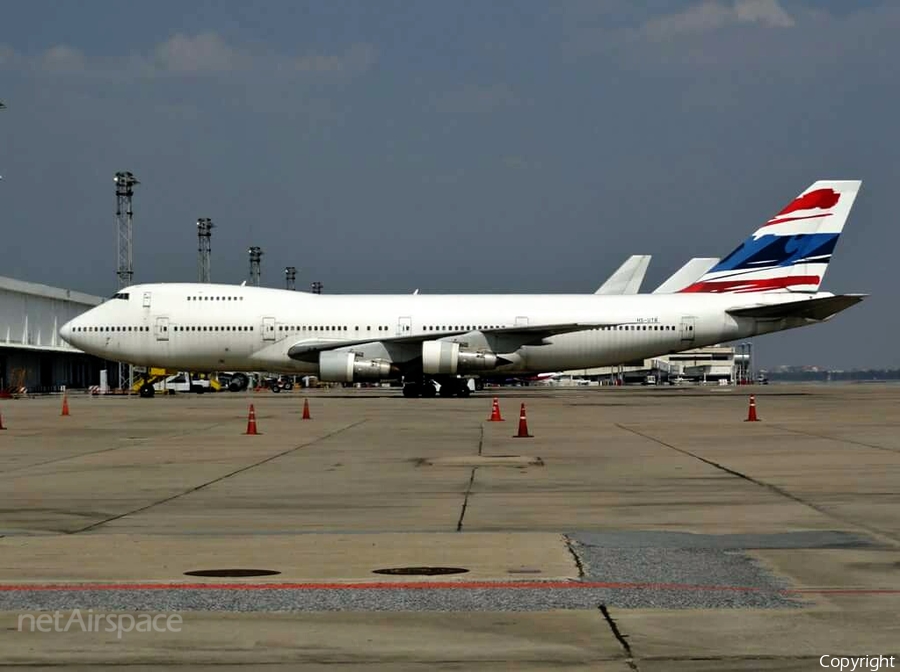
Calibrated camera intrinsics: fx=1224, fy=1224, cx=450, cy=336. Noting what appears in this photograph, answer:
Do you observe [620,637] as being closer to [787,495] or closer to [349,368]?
[787,495]

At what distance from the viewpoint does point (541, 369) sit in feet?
171

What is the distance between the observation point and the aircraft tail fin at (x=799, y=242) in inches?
1983

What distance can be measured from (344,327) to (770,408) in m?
18.9

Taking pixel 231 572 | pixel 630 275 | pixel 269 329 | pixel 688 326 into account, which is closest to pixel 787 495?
pixel 231 572

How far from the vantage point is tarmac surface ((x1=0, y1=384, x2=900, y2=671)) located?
251 inches

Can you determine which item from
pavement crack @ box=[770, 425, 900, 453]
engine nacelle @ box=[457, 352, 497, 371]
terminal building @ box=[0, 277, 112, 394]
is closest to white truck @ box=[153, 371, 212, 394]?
terminal building @ box=[0, 277, 112, 394]

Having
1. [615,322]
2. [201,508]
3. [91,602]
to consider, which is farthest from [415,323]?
[91,602]

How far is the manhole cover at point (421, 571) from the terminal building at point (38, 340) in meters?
67.4

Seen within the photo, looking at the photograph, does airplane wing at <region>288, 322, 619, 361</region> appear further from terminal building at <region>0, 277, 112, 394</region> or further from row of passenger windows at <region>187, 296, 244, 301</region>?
terminal building at <region>0, 277, 112, 394</region>

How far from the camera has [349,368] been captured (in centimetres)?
4734

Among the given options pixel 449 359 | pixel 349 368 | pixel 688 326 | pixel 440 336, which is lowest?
pixel 349 368

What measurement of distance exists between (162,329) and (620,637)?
46.2 metres

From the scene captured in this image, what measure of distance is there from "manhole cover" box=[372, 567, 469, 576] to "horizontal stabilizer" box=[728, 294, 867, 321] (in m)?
40.3

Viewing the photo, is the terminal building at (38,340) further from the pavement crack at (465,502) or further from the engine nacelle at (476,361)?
the pavement crack at (465,502)
